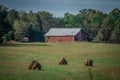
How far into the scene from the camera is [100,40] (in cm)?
6044

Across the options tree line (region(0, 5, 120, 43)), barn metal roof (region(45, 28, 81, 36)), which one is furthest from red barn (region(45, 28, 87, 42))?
tree line (region(0, 5, 120, 43))

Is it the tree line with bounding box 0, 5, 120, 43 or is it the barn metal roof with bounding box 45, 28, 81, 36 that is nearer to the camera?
the tree line with bounding box 0, 5, 120, 43

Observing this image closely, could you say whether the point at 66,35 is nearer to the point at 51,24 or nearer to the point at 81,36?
the point at 81,36

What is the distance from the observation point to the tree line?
161 feet

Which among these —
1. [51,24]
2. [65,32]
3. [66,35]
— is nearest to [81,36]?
[66,35]

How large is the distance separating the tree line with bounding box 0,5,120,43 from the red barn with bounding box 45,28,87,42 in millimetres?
2586

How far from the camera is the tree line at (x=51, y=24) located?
48969mm

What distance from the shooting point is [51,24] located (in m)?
96.5

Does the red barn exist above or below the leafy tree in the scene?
below

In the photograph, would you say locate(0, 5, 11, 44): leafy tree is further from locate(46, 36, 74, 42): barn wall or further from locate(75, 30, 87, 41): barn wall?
locate(75, 30, 87, 41): barn wall

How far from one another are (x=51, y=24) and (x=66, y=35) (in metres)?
29.4

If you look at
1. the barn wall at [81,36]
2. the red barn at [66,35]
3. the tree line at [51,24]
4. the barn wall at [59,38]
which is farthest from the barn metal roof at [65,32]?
the tree line at [51,24]

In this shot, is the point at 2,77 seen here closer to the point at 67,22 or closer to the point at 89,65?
the point at 89,65

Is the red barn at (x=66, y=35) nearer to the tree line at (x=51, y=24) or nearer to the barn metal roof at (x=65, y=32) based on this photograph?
the barn metal roof at (x=65, y=32)
